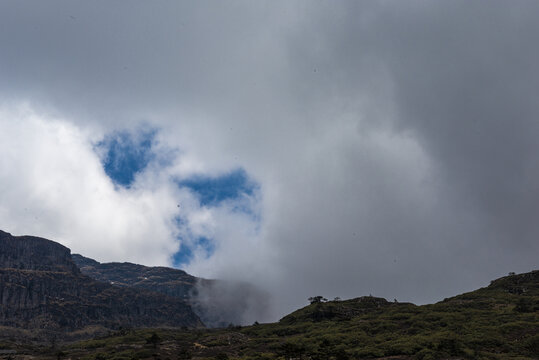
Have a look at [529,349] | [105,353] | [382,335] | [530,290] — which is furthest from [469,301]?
[105,353]

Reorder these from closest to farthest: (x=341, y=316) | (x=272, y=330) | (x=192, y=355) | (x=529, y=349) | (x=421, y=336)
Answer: (x=529, y=349), (x=421, y=336), (x=192, y=355), (x=272, y=330), (x=341, y=316)

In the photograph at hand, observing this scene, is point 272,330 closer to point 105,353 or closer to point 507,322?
point 105,353

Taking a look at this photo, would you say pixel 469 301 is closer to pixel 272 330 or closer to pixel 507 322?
pixel 507 322

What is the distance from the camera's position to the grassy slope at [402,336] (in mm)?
62438

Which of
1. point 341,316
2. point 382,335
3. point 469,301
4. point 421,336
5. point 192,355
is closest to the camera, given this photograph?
point 421,336

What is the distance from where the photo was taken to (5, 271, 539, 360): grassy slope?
205 feet

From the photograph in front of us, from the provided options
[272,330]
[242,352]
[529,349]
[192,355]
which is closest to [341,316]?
[272,330]

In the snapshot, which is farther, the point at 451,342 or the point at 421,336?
the point at 421,336

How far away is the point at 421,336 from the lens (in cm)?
7112

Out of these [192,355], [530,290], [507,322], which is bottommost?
[192,355]

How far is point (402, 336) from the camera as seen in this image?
248 ft

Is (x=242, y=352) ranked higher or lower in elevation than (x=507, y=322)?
lower

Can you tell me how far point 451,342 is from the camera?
203ft

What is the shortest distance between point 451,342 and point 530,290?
67.4 m
